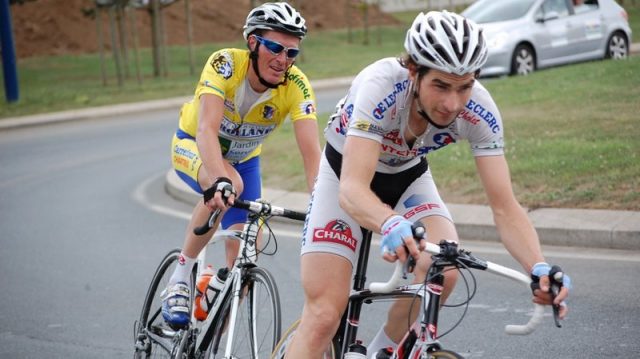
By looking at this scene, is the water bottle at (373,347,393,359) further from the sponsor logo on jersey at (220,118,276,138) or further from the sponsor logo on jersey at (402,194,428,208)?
the sponsor logo on jersey at (220,118,276,138)

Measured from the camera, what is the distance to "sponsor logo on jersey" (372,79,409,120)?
407cm

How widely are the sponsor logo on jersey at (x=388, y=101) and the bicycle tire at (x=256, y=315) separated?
3.70ft

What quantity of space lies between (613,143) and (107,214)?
221 inches

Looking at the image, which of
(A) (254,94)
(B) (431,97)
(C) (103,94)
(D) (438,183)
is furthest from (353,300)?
(C) (103,94)

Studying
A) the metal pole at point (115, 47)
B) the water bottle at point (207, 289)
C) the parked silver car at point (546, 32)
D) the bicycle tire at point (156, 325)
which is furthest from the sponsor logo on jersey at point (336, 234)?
the metal pole at point (115, 47)

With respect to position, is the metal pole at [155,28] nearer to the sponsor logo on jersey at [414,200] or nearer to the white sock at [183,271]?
the white sock at [183,271]

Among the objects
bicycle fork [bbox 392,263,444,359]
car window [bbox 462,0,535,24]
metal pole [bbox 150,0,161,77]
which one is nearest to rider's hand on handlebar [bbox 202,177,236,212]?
bicycle fork [bbox 392,263,444,359]

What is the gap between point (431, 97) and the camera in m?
3.94

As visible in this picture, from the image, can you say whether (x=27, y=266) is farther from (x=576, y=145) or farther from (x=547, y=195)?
(x=576, y=145)

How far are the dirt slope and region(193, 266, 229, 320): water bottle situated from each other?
34.1 meters

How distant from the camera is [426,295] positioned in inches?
150

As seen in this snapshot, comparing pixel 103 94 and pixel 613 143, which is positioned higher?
pixel 613 143

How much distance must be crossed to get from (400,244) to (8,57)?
78.2 feet

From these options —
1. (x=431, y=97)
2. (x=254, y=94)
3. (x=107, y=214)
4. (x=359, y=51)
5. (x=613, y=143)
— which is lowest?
(x=359, y=51)
